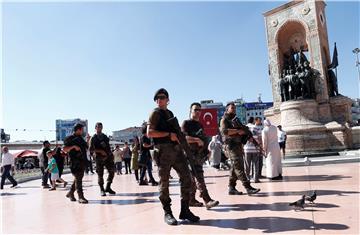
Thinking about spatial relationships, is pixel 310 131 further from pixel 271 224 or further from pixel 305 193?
pixel 271 224

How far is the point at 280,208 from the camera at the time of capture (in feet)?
15.1

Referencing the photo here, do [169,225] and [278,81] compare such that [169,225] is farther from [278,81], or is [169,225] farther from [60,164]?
[278,81]

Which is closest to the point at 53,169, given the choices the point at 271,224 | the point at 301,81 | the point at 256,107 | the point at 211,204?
the point at 211,204

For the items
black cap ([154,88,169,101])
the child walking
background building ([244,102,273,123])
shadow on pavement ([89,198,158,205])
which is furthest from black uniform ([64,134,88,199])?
background building ([244,102,273,123])

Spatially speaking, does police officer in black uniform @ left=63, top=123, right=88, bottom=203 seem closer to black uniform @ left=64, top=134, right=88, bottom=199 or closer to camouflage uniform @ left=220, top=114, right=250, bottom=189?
black uniform @ left=64, top=134, right=88, bottom=199

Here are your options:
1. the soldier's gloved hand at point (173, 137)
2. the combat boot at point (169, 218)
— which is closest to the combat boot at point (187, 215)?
the combat boot at point (169, 218)

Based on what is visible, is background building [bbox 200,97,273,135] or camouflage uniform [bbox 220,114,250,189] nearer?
camouflage uniform [bbox 220,114,250,189]

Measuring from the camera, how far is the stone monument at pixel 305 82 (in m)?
16.0

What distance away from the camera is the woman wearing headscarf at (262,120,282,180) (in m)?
8.13

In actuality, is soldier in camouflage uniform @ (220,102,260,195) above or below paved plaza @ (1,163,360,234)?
above

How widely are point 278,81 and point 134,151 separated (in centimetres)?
981

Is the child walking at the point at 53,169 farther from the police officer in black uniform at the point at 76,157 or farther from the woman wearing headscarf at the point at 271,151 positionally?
the woman wearing headscarf at the point at 271,151

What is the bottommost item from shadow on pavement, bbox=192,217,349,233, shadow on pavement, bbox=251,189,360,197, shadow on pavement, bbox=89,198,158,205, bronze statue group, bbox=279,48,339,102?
shadow on pavement, bbox=192,217,349,233

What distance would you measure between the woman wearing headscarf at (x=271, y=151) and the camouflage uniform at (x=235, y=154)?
223 cm
